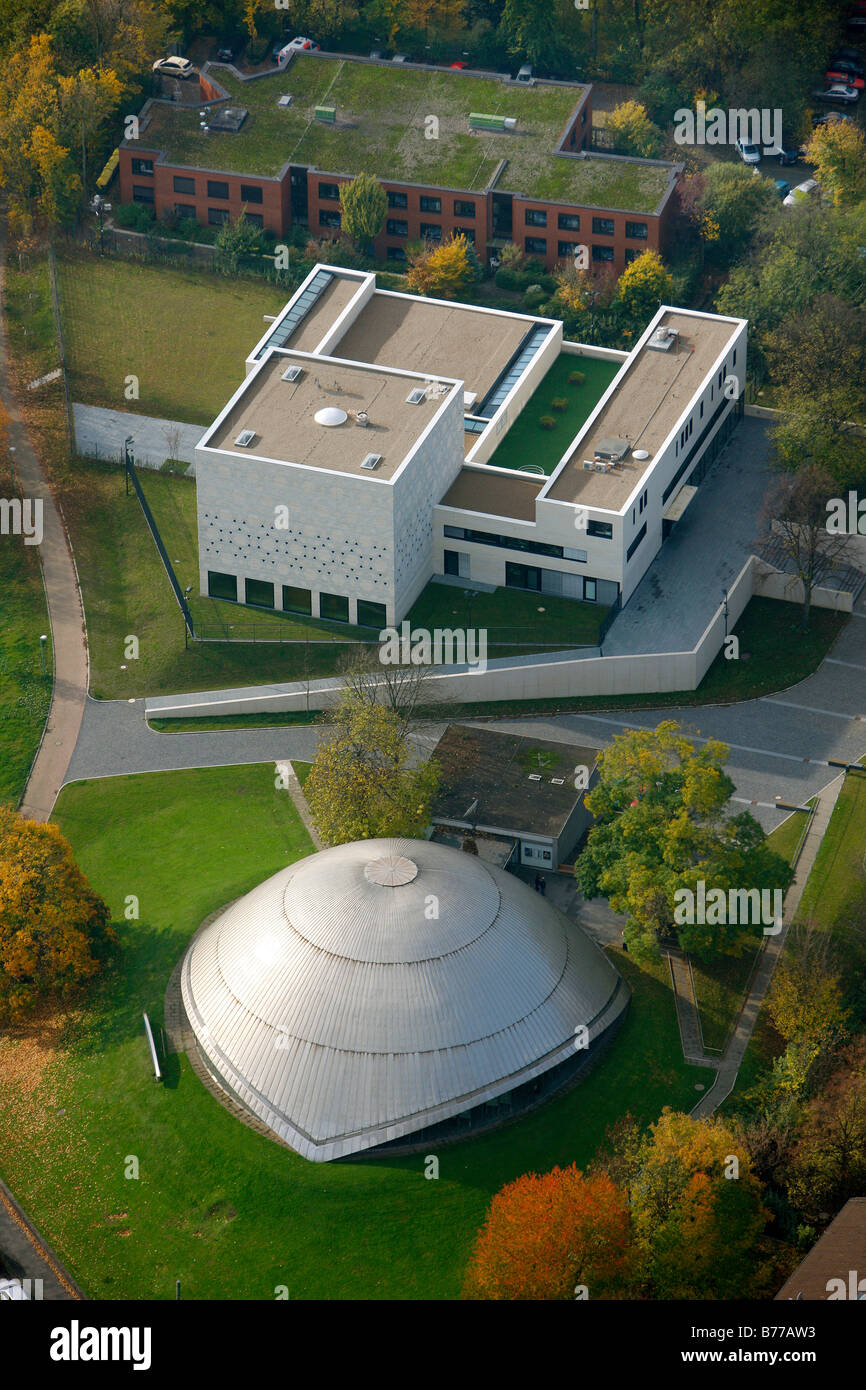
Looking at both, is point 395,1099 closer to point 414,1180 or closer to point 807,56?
point 414,1180

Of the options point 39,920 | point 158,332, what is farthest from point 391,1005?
point 158,332

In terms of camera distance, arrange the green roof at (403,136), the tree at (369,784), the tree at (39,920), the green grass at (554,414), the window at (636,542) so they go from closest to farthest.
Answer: the tree at (39,920), the tree at (369,784), the window at (636,542), the green grass at (554,414), the green roof at (403,136)

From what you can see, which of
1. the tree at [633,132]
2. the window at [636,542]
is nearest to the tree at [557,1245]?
the window at [636,542]

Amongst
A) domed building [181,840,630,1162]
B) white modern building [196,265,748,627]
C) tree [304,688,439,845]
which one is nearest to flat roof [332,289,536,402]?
white modern building [196,265,748,627]

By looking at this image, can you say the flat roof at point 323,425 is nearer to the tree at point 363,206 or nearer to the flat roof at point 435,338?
the flat roof at point 435,338

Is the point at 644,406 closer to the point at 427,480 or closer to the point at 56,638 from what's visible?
the point at 427,480

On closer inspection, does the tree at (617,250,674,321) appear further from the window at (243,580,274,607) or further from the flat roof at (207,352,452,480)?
the window at (243,580,274,607)
